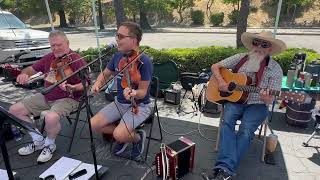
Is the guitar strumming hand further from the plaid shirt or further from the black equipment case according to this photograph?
the black equipment case

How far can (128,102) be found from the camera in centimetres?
383

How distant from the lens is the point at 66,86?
383 centimetres

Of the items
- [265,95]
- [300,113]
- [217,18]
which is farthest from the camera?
[217,18]

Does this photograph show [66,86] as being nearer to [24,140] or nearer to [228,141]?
[24,140]

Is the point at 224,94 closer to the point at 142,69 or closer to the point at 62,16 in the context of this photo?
the point at 142,69

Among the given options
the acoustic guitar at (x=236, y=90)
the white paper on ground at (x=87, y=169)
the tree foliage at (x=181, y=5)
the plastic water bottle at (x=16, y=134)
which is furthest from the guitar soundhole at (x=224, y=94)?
the tree foliage at (x=181, y=5)

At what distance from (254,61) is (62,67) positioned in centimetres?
238

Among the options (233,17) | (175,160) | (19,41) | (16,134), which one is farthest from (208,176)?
(233,17)

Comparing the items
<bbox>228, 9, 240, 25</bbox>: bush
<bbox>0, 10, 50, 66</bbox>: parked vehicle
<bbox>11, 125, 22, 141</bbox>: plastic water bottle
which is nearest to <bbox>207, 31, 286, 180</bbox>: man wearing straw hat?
<bbox>11, 125, 22, 141</bbox>: plastic water bottle

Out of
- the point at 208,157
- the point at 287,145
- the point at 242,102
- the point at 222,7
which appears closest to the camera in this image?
the point at 242,102

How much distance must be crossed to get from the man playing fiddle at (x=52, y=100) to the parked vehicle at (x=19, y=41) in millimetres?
4145

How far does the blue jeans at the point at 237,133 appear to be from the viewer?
3.30 m

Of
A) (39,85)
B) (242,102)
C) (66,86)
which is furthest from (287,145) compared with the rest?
(39,85)

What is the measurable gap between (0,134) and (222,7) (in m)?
29.9
